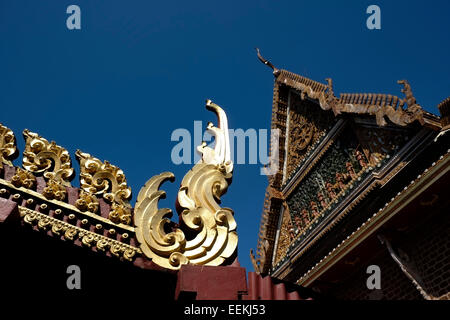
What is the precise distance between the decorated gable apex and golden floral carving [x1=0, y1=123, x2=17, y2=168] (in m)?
5.66

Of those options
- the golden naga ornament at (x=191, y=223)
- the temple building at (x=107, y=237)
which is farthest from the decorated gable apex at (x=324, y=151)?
the temple building at (x=107, y=237)

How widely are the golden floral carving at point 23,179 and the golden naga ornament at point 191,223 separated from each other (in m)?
0.54

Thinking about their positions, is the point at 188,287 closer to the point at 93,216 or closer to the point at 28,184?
the point at 93,216

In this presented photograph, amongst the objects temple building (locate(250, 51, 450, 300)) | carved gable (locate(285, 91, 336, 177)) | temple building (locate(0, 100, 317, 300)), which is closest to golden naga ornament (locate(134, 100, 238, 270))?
temple building (locate(0, 100, 317, 300))

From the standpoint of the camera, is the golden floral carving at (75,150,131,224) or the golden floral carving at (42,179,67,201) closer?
the golden floral carving at (42,179,67,201)

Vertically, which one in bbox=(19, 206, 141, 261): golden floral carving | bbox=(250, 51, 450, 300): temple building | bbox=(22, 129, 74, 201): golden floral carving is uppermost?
bbox=(250, 51, 450, 300): temple building

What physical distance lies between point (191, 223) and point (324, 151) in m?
7.88

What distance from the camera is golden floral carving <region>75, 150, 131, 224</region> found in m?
2.35

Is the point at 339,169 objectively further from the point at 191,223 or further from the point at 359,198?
the point at 191,223

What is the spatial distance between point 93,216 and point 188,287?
610 mm

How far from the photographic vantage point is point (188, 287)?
2.11 metres

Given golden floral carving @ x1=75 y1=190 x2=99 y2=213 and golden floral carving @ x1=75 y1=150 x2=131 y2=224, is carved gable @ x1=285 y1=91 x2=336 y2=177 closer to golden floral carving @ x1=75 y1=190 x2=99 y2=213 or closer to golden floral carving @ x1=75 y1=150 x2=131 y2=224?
golden floral carving @ x1=75 y1=150 x2=131 y2=224

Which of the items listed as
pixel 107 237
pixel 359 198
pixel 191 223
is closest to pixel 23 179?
pixel 107 237
